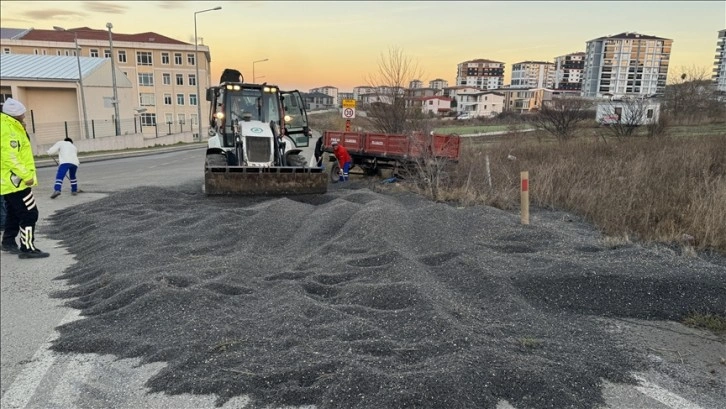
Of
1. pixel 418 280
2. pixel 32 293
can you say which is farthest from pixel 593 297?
pixel 32 293

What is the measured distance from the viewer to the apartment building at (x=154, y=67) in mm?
63562

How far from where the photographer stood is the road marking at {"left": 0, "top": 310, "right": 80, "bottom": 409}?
3471mm

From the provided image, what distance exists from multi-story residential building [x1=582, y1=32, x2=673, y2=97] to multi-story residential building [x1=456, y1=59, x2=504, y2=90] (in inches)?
1434

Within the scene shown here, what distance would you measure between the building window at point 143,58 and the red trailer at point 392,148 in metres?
57.7

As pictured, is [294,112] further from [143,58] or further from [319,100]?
[319,100]

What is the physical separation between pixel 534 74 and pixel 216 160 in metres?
171

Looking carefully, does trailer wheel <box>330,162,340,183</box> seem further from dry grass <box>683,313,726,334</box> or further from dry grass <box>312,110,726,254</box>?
dry grass <box>683,313,726,334</box>

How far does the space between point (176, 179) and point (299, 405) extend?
42.9ft

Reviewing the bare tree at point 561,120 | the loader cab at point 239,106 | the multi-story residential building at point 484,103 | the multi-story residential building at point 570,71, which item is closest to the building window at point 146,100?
the bare tree at point 561,120

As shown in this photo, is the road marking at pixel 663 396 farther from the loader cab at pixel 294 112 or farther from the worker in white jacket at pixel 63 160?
the worker in white jacket at pixel 63 160

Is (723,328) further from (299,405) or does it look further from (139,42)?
(139,42)

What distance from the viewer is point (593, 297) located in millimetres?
5188

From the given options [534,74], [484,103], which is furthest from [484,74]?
[484,103]

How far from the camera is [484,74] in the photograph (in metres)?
168
